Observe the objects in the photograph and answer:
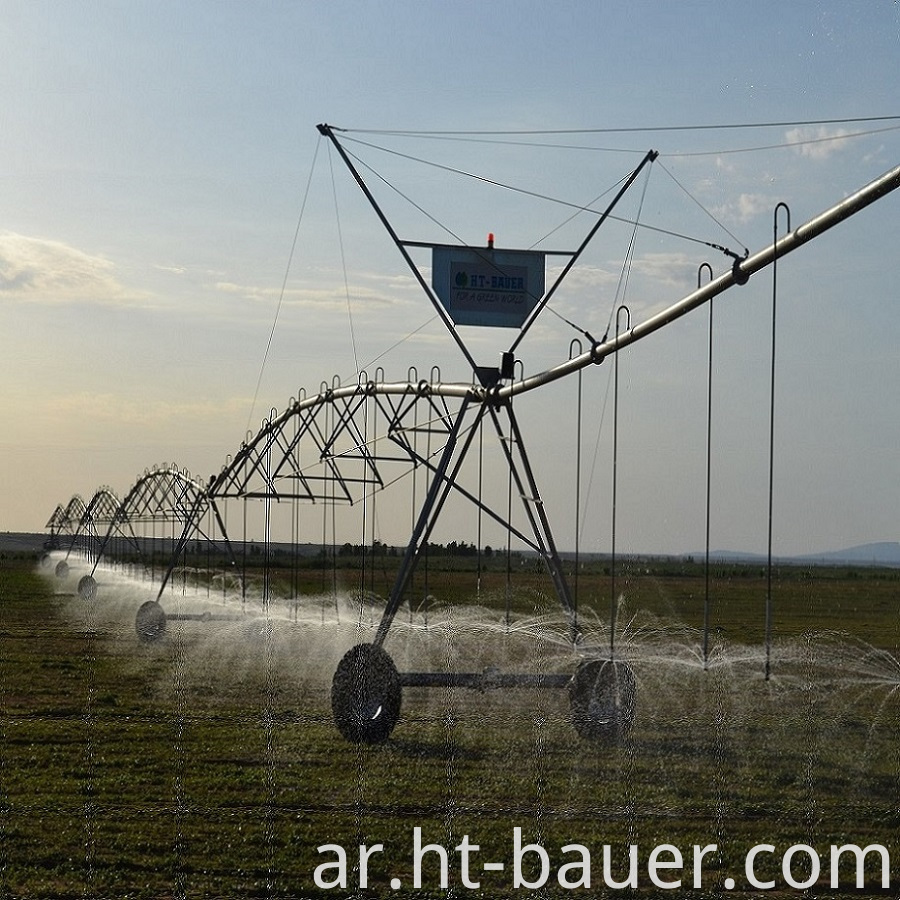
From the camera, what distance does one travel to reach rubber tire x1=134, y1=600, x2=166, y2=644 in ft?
90.9

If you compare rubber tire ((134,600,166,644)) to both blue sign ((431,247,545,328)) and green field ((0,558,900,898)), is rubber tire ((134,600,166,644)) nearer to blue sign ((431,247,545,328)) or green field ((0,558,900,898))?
green field ((0,558,900,898))

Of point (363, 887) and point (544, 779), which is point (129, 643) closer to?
point (544, 779)

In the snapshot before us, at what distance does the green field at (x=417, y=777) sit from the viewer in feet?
Answer: 30.5

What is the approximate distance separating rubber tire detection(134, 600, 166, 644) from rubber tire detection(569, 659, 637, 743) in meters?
14.7

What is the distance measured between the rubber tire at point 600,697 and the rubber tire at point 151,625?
48.2 ft

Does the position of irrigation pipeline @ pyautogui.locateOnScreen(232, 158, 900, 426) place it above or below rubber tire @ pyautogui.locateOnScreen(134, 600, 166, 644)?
above

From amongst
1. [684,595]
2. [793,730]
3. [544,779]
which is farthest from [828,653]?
[684,595]

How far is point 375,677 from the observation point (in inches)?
564

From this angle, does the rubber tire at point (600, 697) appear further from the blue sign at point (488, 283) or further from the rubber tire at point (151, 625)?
the rubber tire at point (151, 625)

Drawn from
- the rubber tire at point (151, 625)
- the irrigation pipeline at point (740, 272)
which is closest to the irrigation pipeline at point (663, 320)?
the irrigation pipeline at point (740, 272)

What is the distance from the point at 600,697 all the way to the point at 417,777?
9.33 ft

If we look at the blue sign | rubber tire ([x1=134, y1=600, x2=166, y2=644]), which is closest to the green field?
the blue sign

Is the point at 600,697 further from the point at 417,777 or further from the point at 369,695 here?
the point at 417,777

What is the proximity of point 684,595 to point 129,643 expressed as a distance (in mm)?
34846
